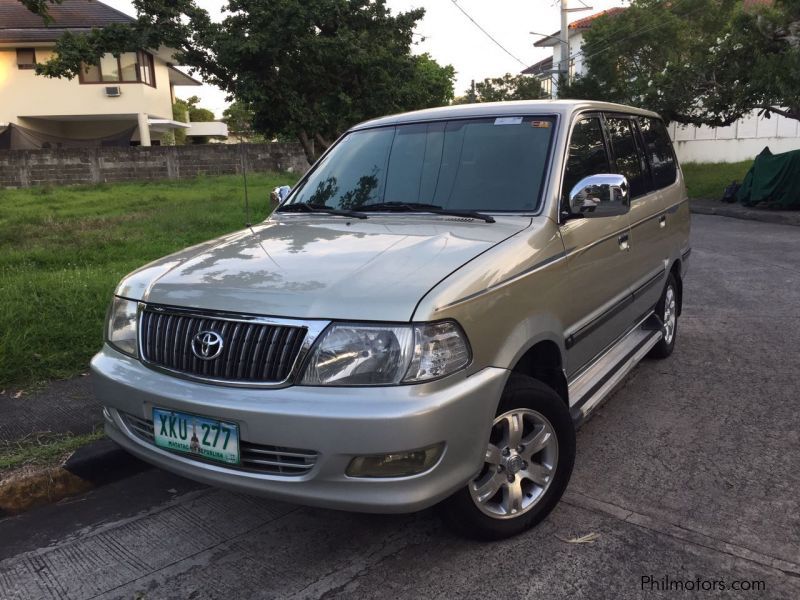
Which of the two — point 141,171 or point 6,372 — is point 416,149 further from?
point 141,171

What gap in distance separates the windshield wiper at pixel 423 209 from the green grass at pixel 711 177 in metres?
16.6

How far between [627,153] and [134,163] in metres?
21.2

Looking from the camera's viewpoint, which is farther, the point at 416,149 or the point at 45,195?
the point at 45,195

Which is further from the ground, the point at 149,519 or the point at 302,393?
the point at 302,393

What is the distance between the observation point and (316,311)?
2.38 m

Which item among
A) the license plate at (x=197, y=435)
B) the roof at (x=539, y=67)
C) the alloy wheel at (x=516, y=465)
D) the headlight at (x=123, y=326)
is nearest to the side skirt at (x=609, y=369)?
the alloy wheel at (x=516, y=465)

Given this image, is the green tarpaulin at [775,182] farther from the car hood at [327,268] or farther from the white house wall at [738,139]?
the car hood at [327,268]

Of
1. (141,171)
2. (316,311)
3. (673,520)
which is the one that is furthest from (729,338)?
(141,171)

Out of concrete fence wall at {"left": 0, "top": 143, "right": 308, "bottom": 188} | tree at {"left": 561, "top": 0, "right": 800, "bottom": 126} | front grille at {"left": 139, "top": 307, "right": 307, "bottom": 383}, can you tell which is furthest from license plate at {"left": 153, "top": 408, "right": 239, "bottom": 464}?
concrete fence wall at {"left": 0, "top": 143, "right": 308, "bottom": 188}

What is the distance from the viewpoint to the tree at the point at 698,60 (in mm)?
14375

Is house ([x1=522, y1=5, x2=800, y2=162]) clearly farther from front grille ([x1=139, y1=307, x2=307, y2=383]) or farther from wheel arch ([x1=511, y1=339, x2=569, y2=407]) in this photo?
front grille ([x1=139, y1=307, x2=307, y2=383])

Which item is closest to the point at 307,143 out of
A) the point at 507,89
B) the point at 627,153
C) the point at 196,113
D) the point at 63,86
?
the point at 627,153

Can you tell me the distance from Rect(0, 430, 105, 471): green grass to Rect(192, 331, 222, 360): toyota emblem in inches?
60.7

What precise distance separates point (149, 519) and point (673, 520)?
2416mm
